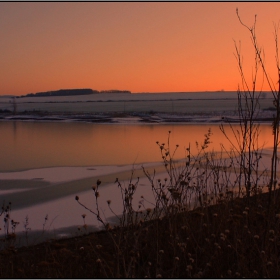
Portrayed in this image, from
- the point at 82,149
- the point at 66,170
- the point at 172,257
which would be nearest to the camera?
the point at 172,257

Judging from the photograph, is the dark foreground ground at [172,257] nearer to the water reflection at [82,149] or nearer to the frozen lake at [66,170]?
the frozen lake at [66,170]

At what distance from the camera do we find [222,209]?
4.02m

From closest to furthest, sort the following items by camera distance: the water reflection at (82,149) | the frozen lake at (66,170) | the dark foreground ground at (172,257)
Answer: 1. the dark foreground ground at (172,257)
2. the frozen lake at (66,170)
3. the water reflection at (82,149)

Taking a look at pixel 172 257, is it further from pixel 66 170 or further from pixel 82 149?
pixel 82 149

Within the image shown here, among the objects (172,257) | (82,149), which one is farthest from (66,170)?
(172,257)

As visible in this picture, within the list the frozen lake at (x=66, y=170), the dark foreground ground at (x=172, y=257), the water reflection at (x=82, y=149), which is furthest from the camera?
the water reflection at (x=82, y=149)

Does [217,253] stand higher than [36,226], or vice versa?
[217,253]

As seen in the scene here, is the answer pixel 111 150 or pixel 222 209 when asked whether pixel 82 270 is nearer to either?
pixel 222 209

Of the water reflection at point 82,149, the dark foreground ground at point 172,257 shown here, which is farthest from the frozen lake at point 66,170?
the dark foreground ground at point 172,257

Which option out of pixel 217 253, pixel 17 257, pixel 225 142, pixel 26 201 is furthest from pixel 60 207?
pixel 225 142

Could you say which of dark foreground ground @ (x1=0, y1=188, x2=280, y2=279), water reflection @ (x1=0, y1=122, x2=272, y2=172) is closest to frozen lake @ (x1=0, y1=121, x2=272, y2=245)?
water reflection @ (x1=0, y1=122, x2=272, y2=172)

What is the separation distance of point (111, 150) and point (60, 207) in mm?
4674

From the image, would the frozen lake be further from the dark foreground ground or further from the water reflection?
the dark foreground ground

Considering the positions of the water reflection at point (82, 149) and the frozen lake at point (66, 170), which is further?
the water reflection at point (82, 149)
